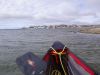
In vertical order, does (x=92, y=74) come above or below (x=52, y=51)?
below

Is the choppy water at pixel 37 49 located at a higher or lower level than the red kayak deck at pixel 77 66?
lower

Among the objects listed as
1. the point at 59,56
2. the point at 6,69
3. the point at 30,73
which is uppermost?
the point at 59,56

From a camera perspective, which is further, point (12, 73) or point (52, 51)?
point (12, 73)

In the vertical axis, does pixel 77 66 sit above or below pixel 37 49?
above

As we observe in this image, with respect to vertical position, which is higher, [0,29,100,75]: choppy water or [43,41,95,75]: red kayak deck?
[43,41,95,75]: red kayak deck

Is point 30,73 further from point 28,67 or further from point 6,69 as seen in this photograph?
point 6,69

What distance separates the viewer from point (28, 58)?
8.37 metres

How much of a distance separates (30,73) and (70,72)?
121 cm

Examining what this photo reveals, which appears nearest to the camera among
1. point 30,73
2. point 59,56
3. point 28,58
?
point 59,56

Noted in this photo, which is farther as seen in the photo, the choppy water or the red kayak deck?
the choppy water

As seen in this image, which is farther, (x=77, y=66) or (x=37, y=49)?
(x=37, y=49)

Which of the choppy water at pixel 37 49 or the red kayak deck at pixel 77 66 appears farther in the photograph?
the choppy water at pixel 37 49

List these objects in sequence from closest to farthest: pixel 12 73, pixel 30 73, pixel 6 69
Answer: pixel 30 73
pixel 12 73
pixel 6 69

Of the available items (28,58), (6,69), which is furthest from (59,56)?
(6,69)
